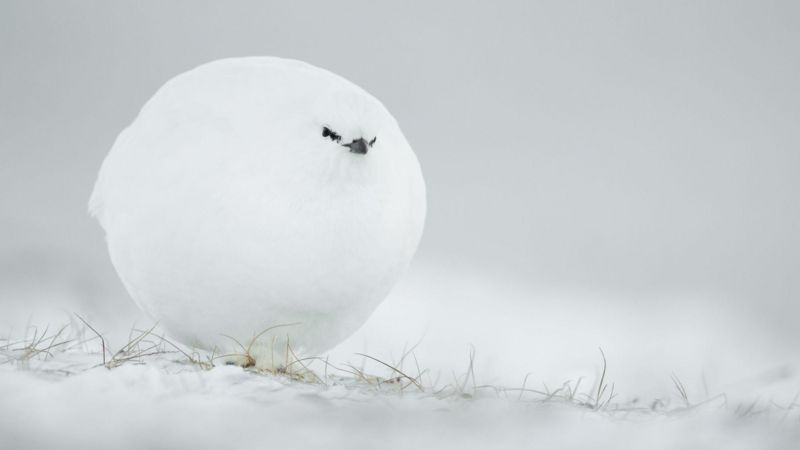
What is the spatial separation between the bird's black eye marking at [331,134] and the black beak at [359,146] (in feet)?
0.25

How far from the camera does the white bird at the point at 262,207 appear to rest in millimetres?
4023

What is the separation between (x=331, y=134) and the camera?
411 cm

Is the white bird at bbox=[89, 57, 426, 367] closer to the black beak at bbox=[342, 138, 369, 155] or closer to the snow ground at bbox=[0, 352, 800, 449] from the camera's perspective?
the black beak at bbox=[342, 138, 369, 155]

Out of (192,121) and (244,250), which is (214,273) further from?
(192,121)

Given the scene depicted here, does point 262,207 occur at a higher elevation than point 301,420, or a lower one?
higher

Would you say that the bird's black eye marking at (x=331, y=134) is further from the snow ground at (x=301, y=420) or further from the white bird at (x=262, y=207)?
the snow ground at (x=301, y=420)

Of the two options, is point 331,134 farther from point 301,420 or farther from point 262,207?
point 301,420

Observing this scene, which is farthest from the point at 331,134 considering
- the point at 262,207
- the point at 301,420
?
the point at 301,420

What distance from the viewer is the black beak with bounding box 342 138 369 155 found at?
4.03 m

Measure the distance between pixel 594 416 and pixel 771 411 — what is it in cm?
80

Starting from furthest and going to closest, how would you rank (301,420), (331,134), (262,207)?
(331,134)
(262,207)
(301,420)

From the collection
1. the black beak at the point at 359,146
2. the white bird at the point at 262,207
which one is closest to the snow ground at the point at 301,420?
the white bird at the point at 262,207

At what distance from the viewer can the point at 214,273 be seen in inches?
161

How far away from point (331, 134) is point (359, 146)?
7.4 inches
